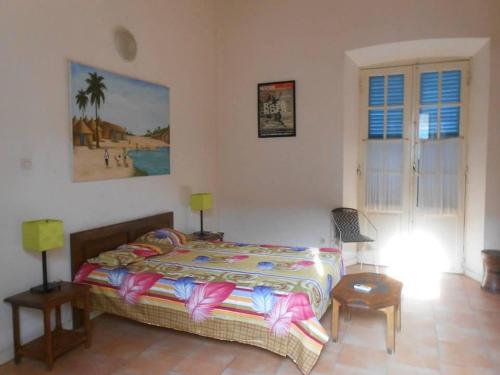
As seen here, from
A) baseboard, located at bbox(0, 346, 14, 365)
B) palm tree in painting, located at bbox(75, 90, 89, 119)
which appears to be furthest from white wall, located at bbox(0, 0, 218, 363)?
palm tree in painting, located at bbox(75, 90, 89, 119)

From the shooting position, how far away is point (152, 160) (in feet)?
13.6

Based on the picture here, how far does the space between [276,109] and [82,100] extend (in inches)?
100

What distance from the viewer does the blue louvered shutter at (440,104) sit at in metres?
4.77

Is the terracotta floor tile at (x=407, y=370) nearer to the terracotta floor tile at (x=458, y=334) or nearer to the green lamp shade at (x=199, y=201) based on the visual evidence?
the terracotta floor tile at (x=458, y=334)

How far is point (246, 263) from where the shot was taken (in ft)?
11.3

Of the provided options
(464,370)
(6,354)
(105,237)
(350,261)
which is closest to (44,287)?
(6,354)

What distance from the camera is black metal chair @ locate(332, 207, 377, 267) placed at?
15.6 ft

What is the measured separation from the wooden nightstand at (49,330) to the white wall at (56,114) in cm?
11

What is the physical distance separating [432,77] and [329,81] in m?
1.25

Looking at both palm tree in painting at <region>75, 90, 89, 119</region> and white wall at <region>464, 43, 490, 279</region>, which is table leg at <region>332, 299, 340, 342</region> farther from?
palm tree in painting at <region>75, 90, 89, 119</region>

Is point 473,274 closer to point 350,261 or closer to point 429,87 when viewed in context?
point 350,261

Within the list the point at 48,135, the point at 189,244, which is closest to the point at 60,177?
the point at 48,135

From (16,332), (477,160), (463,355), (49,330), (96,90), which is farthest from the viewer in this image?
(477,160)

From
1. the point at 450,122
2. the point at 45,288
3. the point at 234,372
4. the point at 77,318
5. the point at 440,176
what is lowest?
the point at 234,372
